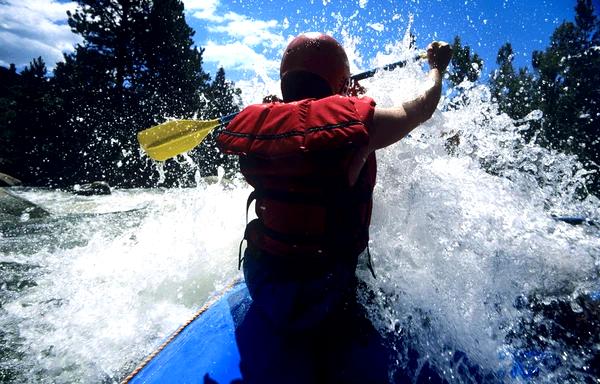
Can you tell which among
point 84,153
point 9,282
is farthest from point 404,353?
point 84,153

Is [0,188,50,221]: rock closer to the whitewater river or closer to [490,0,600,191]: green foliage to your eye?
the whitewater river

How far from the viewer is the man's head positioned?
1628mm

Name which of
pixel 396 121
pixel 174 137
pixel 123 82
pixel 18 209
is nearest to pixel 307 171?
pixel 396 121

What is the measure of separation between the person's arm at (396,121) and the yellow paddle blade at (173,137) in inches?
61.9

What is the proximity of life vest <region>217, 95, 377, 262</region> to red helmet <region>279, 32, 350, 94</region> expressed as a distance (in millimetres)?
258

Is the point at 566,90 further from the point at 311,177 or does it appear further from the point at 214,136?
the point at 311,177

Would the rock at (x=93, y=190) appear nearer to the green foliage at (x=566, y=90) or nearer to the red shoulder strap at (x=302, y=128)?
the red shoulder strap at (x=302, y=128)

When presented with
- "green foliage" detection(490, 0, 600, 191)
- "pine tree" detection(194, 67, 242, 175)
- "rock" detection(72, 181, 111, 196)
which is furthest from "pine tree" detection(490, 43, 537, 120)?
"rock" detection(72, 181, 111, 196)

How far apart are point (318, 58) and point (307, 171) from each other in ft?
2.09

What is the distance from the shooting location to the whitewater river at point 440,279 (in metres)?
1.74

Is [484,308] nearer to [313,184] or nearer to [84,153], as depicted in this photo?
[313,184]

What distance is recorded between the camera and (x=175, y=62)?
21.3m

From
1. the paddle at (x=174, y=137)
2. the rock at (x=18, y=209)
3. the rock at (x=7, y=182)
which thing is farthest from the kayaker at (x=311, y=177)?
the rock at (x=7, y=182)

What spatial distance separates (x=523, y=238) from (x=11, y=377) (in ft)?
13.1
